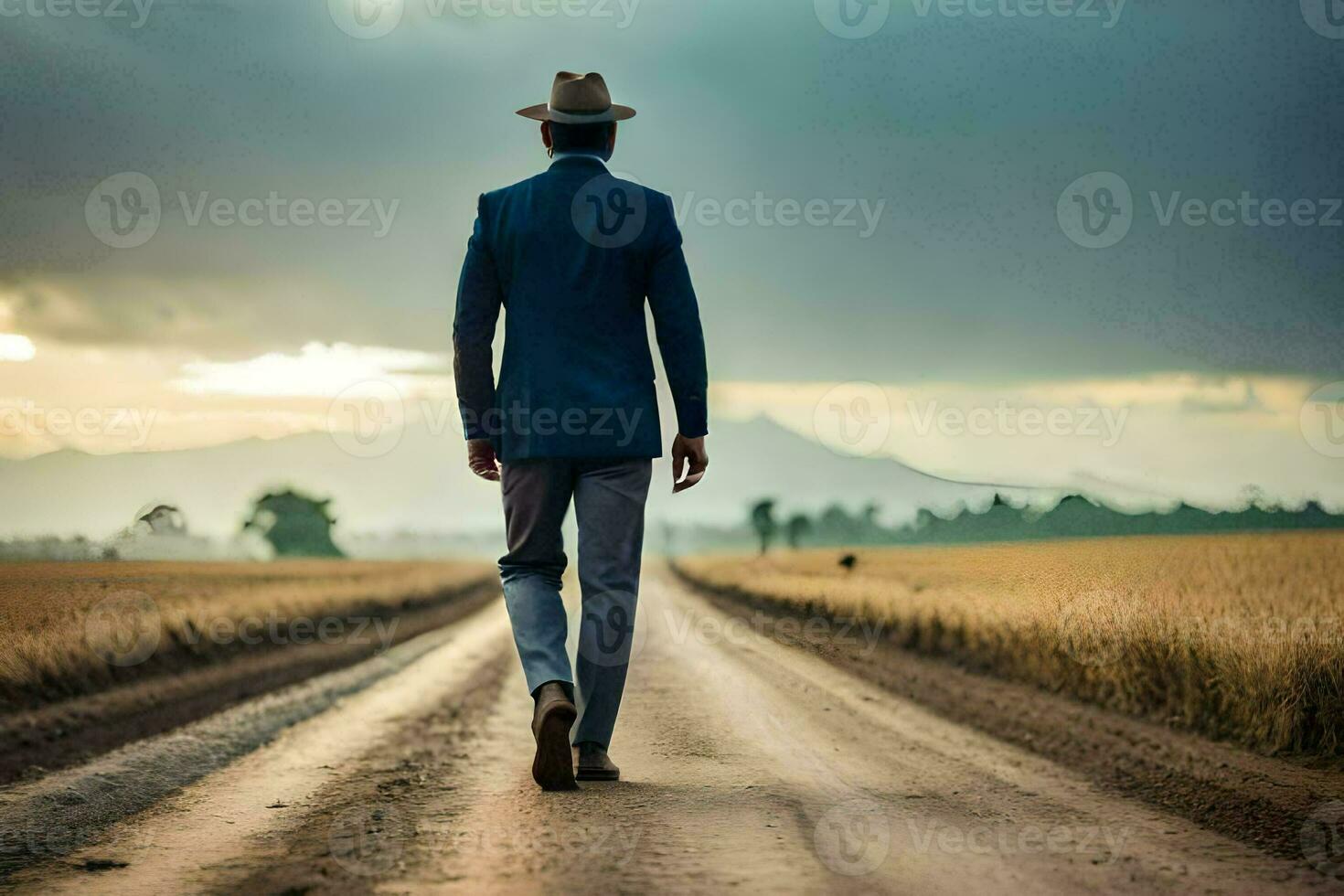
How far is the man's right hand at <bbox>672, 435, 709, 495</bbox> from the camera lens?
14.2ft

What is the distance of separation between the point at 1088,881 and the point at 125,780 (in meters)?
4.10

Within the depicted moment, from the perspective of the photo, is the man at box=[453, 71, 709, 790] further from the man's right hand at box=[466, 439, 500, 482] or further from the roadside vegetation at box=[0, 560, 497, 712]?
the roadside vegetation at box=[0, 560, 497, 712]

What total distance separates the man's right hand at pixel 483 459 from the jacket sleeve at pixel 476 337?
4 centimetres

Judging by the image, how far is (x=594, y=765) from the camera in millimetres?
4230

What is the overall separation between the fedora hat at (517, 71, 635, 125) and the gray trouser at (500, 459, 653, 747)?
4.58 feet

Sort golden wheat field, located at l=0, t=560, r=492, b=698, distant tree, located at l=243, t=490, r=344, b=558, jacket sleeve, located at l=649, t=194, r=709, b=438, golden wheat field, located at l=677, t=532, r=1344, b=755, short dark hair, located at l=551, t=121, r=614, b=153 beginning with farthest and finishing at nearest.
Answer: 1. distant tree, located at l=243, t=490, r=344, b=558
2. golden wheat field, located at l=0, t=560, r=492, b=698
3. golden wheat field, located at l=677, t=532, r=1344, b=755
4. short dark hair, located at l=551, t=121, r=614, b=153
5. jacket sleeve, located at l=649, t=194, r=709, b=438

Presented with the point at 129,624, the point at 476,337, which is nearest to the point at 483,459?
the point at 476,337

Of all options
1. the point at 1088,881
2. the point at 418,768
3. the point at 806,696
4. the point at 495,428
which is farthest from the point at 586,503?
the point at 806,696

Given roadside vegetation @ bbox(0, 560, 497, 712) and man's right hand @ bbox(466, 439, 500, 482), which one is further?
roadside vegetation @ bbox(0, 560, 497, 712)

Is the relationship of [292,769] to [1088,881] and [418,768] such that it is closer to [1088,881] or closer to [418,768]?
[418,768]

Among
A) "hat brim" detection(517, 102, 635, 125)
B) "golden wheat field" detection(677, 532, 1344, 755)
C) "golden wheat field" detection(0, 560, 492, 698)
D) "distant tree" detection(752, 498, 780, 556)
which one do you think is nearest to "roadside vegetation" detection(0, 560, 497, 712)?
"golden wheat field" detection(0, 560, 492, 698)

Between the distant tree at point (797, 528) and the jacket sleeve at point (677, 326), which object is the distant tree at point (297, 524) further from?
the jacket sleeve at point (677, 326)

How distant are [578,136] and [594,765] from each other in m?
2.50

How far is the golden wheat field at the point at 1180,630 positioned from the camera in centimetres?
570
